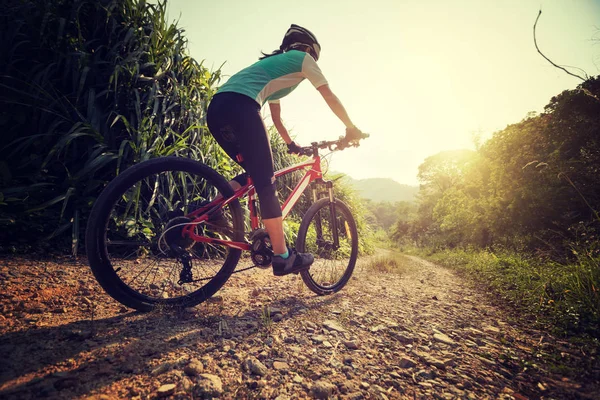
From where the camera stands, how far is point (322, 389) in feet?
3.65

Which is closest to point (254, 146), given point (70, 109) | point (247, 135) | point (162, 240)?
point (247, 135)

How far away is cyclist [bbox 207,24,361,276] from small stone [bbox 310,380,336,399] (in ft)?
3.13

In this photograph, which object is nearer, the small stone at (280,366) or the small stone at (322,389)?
the small stone at (322,389)

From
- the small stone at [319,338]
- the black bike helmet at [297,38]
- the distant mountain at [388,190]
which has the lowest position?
the small stone at [319,338]

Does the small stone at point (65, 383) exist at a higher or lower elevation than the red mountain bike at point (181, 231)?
lower

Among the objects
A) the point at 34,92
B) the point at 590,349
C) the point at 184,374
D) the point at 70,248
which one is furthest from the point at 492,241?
the point at 34,92

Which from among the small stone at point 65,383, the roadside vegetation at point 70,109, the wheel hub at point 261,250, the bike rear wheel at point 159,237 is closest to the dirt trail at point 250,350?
the small stone at point 65,383

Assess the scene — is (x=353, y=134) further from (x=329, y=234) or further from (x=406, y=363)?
(x=406, y=363)

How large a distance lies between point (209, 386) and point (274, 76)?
2.10 meters

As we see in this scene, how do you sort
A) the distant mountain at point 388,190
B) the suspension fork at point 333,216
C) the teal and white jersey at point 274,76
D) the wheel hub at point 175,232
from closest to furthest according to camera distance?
the wheel hub at point 175,232 → the teal and white jersey at point 274,76 → the suspension fork at point 333,216 → the distant mountain at point 388,190

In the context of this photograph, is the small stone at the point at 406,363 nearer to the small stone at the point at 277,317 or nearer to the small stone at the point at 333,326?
the small stone at the point at 333,326

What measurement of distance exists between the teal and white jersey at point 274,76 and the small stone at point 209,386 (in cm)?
182

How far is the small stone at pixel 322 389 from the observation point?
1.09 meters

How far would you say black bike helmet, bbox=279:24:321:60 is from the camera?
2305 mm
